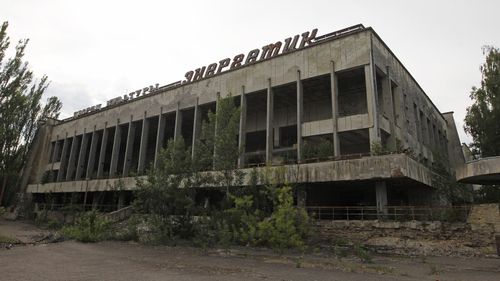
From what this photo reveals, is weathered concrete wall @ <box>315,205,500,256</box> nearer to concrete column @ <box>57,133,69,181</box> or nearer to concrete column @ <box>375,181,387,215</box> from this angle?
concrete column @ <box>375,181,387,215</box>

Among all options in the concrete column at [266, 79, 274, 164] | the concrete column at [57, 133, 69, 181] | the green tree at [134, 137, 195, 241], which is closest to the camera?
the green tree at [134, 137, 195, 241]

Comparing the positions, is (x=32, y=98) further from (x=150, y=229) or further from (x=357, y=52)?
(x=357, y=52)

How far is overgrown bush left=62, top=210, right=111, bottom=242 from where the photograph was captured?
64.0ft

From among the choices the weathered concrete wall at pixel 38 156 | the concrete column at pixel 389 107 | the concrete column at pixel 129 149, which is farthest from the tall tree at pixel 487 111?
the weathered concrete wall at pixel 38 156

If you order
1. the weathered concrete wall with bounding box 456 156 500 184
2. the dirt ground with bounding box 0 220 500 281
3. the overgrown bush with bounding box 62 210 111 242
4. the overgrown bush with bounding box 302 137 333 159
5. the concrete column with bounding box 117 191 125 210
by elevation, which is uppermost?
the overgrown bush with bounding box 302 137 333 159

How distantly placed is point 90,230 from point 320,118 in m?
20.6

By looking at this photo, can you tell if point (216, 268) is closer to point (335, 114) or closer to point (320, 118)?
point (335, 114)

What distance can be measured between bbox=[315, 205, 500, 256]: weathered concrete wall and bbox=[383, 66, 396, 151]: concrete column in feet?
28.0

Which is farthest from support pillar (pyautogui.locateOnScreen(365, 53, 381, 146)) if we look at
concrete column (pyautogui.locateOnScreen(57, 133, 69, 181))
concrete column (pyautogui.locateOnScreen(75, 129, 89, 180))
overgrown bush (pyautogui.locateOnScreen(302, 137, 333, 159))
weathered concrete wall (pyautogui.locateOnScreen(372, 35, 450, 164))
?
concrete column (pyautogui.locateOnScreen(57, 133, 69, 181))

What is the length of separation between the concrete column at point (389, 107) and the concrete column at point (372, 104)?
8.56 ft

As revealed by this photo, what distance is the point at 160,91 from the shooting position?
3694 cm

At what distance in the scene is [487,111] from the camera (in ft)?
106

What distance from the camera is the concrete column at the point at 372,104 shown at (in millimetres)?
22681

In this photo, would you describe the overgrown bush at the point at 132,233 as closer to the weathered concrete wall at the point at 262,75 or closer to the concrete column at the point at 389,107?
the weathered concrete wall at the point at 262,75
